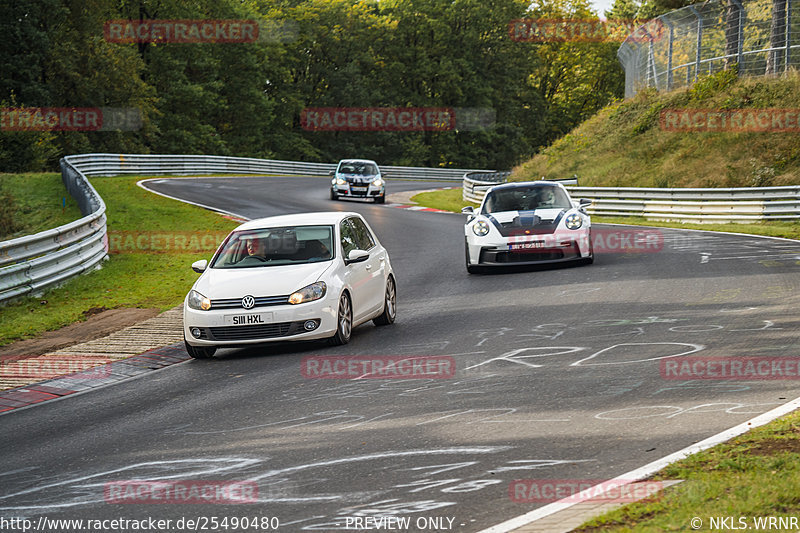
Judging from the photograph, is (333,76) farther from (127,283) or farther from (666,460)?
(666,460)

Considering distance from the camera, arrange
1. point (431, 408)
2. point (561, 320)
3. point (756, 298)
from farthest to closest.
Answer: point (756, 298)
point (561, 320)
point (431, 408)

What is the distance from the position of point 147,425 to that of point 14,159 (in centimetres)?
4455

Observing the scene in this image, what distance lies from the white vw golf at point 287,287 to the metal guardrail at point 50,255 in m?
4.61

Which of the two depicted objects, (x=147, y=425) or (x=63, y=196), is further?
(x=63, y=196)

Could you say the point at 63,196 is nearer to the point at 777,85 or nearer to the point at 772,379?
the point at 777,85

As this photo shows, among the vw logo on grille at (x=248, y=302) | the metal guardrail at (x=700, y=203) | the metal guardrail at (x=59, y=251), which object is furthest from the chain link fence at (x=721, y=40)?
the vw logo on grille at (x=248, y=302)

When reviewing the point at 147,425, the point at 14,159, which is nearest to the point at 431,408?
the point at 147,425

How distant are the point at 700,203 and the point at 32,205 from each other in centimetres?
2075

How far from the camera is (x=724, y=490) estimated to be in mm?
4891

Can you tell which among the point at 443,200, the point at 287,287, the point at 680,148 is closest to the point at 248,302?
the point at 287,287

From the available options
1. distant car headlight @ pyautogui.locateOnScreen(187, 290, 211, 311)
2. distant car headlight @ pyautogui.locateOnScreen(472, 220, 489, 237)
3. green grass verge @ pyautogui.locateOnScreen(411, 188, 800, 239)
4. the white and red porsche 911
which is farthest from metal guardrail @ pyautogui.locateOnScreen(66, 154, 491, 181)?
distant car headlight @ pyautogui.locateOnScreen(187, 290, 211, 311)

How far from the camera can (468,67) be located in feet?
293

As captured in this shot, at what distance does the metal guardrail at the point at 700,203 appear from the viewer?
2444cm

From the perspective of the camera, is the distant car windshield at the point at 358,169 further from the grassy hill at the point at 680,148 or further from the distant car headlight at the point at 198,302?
the distant car headlight at the point at 198,302
